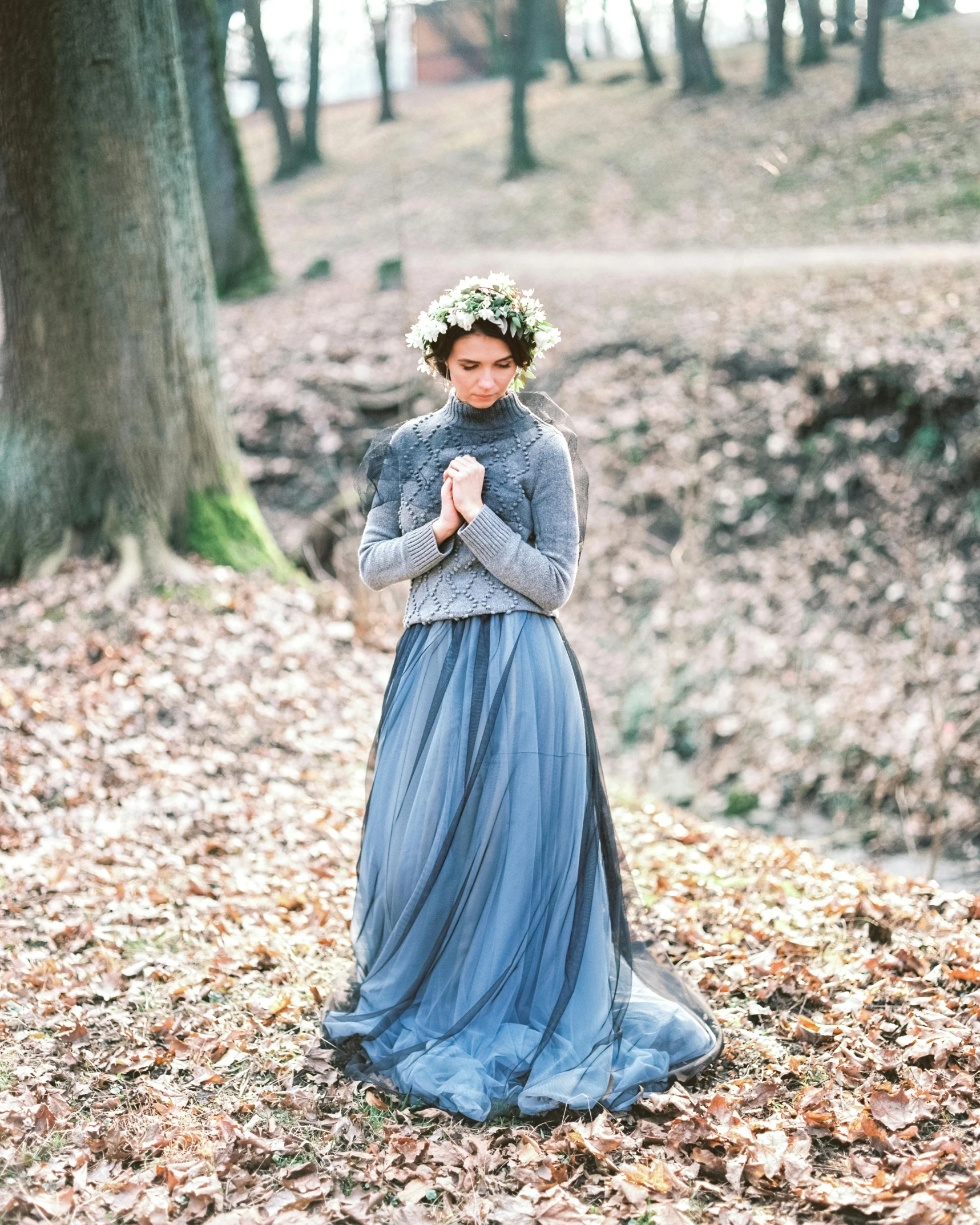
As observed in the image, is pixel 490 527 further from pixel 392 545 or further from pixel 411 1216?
pixel 411 1216

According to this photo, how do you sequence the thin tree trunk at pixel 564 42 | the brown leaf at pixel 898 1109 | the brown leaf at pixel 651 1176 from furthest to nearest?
the thin tree trunk at pixel 564 42 → the brown leaf at pixel 898 1109 → the brown leaf at pixel 651 1176

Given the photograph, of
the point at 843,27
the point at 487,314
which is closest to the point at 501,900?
the point at 487,314

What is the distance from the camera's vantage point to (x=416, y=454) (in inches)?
142

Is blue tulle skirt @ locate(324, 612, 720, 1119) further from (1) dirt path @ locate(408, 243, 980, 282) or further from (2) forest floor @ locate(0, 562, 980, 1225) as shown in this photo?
(1) dirt path @ locate(408, 243, 980, 282)

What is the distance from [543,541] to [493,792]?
814 millimetres

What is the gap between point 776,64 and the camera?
22.6 meters

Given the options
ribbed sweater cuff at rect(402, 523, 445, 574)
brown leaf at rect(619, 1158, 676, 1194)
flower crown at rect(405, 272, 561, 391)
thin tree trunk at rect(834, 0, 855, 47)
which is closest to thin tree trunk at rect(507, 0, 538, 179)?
thin tree trunk at rect(834, 0, 855, 47)

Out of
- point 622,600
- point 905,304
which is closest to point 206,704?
point 622,600

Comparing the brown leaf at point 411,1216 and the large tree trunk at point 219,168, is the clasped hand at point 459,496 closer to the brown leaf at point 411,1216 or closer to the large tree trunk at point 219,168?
the brown leaf at point 411,1216

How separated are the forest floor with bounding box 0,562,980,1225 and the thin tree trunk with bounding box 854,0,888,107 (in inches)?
719

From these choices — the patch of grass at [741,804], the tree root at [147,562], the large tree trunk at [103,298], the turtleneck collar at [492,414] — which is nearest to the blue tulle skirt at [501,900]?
the turtleneck collar at [492,414]

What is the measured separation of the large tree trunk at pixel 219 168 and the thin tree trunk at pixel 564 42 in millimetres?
17285

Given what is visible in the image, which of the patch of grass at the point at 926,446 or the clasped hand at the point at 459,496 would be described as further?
the patch of grass at the point at 926,446

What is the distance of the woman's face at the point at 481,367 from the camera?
3.38 metres
